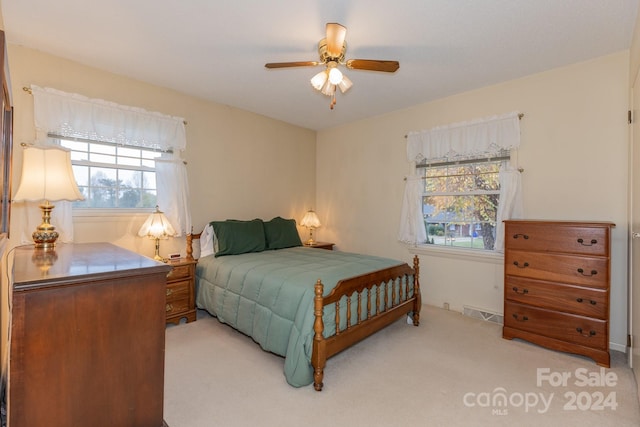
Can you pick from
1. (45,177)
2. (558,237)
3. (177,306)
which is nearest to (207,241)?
(177,306)

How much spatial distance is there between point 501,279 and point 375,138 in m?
2.39

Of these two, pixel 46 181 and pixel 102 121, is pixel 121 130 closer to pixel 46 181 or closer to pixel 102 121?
pixel 102 121

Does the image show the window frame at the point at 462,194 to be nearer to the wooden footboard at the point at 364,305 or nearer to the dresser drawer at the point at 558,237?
the dresser drawer at the point at 558,237

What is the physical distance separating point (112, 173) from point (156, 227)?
745 millimetres

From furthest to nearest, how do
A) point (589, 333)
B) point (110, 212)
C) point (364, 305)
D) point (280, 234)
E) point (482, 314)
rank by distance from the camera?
point (280, 234), point (482, 314), point (110, 212), point (364, 305), point (589, 333)

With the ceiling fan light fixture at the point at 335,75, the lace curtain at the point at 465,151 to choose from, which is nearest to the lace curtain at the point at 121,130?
the ceiling fan light fixture at the point at 335,75

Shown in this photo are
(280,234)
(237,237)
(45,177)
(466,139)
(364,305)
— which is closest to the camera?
(45,177)

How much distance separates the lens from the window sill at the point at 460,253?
3.38 meters

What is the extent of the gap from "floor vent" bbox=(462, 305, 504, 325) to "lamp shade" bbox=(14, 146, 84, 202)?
3.76m

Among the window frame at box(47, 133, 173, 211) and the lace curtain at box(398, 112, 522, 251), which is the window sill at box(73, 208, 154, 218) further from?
the lace curtain at box(398, 112, 522, 251)

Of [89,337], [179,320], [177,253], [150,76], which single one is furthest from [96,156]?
[89,337]

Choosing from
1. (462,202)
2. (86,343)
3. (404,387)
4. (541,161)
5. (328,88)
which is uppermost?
(328,88)

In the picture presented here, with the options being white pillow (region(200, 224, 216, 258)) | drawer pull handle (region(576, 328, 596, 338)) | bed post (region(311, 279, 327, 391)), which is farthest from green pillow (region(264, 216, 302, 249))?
drawer pull handle (region(576, 328, 596, 338))

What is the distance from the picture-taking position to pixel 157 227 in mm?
3166
